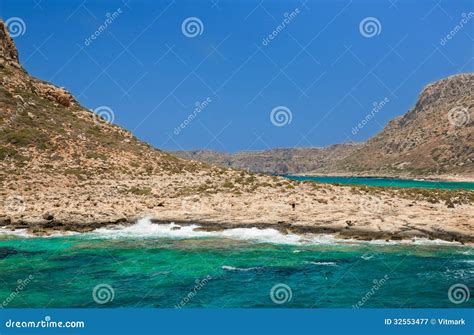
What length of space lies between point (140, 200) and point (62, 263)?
14773 mm

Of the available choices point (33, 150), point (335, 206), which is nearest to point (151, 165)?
point (33, 150)

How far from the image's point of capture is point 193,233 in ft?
104

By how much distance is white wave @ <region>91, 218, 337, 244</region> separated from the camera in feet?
98.0

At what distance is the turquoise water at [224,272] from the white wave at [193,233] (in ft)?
4.17

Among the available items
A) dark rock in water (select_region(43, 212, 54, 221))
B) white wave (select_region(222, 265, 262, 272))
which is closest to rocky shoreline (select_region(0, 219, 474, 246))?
dark rock in water (select_region(43, 212, 54, 221))

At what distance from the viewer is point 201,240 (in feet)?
97.2

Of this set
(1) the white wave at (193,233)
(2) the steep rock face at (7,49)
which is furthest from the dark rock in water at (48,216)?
(2) the steep rock face at (7,49)

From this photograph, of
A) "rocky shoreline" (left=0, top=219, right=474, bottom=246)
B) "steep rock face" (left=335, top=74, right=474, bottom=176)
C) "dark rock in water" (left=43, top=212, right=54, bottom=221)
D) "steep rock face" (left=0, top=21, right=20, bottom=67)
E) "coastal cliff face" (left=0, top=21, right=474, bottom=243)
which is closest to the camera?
"rocky shoreline" (left=0, top=219, right=474, bottom=246)

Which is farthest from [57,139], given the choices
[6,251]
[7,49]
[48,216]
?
[6,251]

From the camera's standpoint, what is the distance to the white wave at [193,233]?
98.0 feet

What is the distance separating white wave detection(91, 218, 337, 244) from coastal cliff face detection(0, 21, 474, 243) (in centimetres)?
70

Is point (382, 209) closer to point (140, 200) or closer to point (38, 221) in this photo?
point (140, 200)

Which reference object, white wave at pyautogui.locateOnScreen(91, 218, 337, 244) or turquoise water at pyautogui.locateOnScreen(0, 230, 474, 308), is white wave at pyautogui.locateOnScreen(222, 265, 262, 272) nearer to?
turquoise water at pyautogui.locateOnScreen(0, 230, 474, 308)

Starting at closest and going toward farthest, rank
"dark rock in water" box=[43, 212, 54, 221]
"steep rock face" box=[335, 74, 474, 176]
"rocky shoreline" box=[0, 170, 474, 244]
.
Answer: "rocky shoreline" box=[0, 170, 474, 244] → "dark rock in water" box=[43, 212, 54, 221] → "steep rock face" box=[335, 74, 474, 176]
